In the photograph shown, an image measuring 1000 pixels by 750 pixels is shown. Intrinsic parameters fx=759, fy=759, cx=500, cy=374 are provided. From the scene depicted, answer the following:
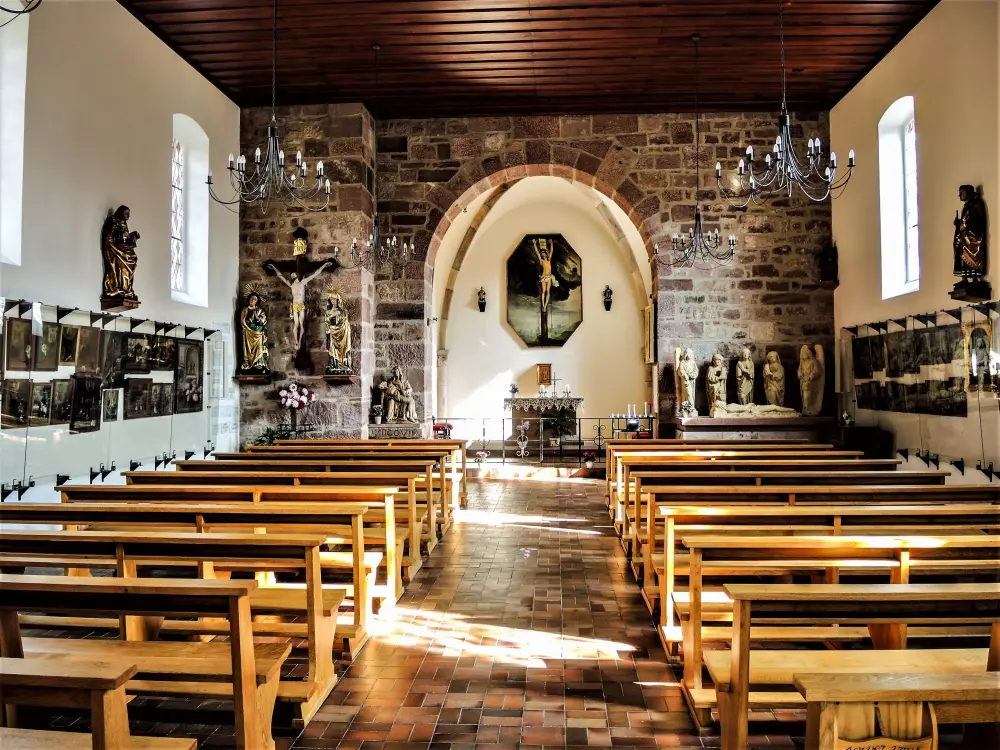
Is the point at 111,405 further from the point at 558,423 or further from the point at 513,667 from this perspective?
the point at 558,423

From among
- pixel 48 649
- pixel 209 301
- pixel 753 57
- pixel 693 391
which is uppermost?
pixel 753 57

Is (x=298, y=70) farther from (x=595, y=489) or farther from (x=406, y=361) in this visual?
(x=595, y=489)

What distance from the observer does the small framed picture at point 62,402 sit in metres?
6.81

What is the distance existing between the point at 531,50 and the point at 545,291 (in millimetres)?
8596

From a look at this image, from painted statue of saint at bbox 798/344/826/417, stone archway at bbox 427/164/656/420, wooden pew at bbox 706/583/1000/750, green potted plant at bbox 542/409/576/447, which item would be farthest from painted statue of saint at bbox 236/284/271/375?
wooden pew at bbox 706/583/1000/750

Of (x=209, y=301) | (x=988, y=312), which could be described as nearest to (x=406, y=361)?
(x=209, y=301)

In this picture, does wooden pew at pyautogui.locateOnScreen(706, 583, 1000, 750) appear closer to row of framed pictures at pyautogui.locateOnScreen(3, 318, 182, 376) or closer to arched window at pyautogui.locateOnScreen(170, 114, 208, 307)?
row of framed pictures at pyautogui.locateOnScreen(3, 318, 182, 376)

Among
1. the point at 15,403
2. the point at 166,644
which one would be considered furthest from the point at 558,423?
the point at 166,644

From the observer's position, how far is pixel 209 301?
10.5 meters

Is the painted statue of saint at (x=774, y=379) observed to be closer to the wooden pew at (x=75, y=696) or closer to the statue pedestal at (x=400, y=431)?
the statue pedestal at (x=400, y=431)

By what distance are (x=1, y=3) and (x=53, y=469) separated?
396cm

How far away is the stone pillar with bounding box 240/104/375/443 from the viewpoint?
37.3 feet

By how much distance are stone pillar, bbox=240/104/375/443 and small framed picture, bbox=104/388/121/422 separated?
11.6 ft

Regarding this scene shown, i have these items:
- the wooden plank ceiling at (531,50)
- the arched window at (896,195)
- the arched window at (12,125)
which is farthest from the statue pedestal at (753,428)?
the arched window at (12,125)
